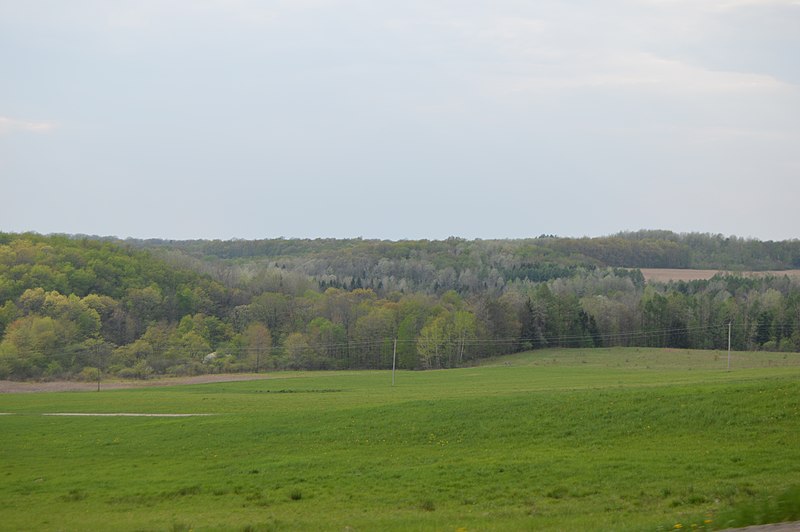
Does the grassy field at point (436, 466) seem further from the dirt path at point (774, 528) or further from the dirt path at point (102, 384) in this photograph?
the dirt path at point (102, 384)

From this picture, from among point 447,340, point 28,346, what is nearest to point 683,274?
point 447,340

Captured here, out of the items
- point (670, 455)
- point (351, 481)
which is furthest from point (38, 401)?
point (670, 455)

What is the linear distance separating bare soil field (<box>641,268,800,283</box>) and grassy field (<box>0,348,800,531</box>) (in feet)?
437

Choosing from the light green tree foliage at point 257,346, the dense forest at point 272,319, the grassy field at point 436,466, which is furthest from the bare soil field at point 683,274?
the grassy field at point 436,466

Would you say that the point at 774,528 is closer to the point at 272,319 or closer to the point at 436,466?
the point at 436,466

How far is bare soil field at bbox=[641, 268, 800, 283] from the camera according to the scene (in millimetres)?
156837

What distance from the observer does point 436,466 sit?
79.5 ft

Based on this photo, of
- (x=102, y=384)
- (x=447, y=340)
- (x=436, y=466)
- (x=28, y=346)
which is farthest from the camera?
(x=447, y=340)

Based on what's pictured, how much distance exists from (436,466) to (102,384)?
71620 mm

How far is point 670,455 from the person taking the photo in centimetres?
2239

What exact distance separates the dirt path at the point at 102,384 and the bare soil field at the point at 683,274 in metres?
96.8

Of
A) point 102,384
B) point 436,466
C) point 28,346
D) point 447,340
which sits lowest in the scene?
point 102,384

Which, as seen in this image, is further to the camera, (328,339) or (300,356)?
(328,339)

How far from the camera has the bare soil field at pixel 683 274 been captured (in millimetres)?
156837
